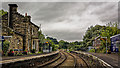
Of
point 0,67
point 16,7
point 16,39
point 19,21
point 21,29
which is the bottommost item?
point 0,67

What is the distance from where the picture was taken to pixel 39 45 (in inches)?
1200

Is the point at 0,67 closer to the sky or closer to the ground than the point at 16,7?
closer to the ground

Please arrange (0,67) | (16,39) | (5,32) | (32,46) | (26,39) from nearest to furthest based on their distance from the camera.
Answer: (0,67) → (5,32) → (16,39) → (26,39) → (32,46)

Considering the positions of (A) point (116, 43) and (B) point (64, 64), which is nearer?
(B) point (64, 64)

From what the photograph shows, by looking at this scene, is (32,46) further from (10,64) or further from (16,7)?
(10,64)

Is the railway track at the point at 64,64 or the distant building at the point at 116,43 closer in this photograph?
the railway track at the point at 64,64

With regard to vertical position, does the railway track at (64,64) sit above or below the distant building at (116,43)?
below

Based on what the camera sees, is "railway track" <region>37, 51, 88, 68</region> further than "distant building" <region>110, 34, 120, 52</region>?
No

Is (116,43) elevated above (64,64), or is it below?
above

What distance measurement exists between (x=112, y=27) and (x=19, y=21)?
20625 mm

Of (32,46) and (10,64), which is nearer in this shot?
(10,64)

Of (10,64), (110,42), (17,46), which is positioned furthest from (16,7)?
(110,42)

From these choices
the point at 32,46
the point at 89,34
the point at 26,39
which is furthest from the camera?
the point at 89,34

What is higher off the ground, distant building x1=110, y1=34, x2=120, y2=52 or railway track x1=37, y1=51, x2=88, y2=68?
distant building x1=110, y1=34, x2=120, y2=52
